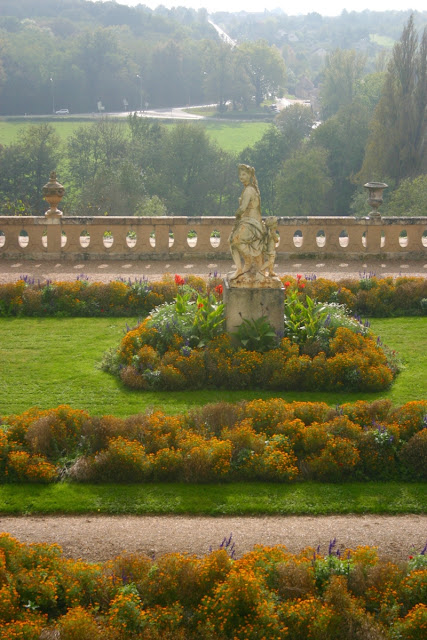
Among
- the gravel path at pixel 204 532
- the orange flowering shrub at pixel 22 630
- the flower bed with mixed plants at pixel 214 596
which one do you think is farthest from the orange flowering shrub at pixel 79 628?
the gravel path at pixel 204 532

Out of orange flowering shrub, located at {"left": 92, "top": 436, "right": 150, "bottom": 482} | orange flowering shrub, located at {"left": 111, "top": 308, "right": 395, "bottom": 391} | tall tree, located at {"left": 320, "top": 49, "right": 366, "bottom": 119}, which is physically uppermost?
tall tree, located at {"left": 320, "top": 49, "right": 366, "bottom": 119}

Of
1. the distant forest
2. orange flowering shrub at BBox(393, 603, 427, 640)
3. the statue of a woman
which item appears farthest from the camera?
the distant forest

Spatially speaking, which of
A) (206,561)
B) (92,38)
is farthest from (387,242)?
(92,38)

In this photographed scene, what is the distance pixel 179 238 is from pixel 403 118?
1204 inches

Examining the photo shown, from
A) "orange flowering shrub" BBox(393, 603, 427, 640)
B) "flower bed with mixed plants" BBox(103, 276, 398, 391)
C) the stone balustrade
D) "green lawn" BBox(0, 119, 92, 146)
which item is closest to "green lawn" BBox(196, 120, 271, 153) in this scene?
"green lawn" BBox(0, 119, 92, 146)

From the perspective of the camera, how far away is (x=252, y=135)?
270 ft

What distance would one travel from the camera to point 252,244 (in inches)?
544

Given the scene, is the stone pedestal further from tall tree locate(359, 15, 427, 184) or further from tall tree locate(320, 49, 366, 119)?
tall tree locate(320, 49, 366, 119)

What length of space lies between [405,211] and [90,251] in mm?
20936

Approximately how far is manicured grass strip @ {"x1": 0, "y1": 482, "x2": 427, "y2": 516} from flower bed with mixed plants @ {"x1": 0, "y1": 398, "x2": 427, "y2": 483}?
173mm

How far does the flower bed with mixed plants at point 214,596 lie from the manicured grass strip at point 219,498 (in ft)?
4.05

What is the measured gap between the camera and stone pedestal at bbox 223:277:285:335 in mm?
13859

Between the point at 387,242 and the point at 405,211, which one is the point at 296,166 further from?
the point at 387,242

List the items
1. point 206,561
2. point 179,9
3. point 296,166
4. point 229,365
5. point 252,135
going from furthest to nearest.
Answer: point 179,9, point 252,135, point 296,166, point 229,365, point 206,561
